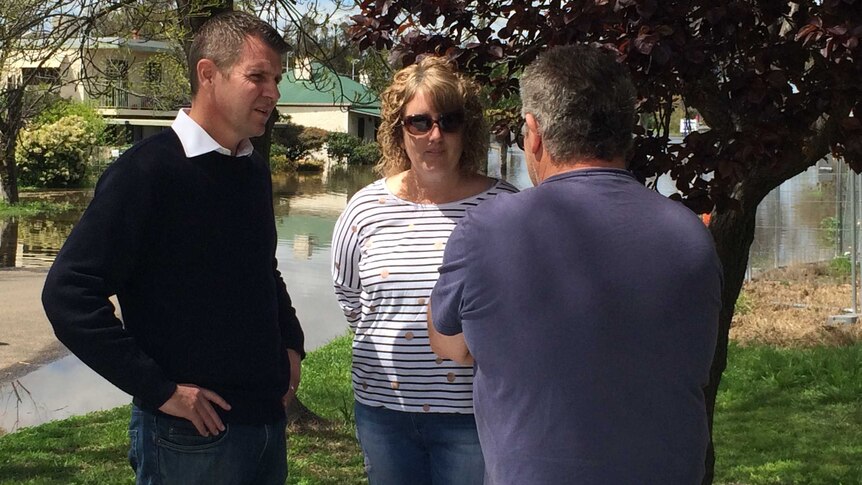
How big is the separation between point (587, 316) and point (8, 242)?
20.2 m

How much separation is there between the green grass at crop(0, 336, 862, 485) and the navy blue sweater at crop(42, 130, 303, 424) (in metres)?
3.44

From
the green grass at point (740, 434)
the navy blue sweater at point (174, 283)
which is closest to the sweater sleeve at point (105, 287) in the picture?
the navy blue sweater at point (174, 283)

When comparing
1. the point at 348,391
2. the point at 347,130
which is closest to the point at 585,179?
the point at 348,391

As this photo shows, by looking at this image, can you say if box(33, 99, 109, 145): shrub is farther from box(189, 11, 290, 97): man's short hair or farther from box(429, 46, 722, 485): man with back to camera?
box(429, 46, 722, 485): man with back to camera

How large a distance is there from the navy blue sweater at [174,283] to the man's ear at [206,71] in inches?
6.6

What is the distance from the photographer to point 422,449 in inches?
116

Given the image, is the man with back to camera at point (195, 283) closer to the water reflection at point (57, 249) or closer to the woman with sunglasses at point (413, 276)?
the woman with sunglasses at point (413, 276)

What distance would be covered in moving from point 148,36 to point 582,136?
5899 mm

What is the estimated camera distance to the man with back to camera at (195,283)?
2.39m

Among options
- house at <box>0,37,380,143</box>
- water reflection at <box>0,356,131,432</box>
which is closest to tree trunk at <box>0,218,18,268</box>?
house at <box>0,37,380,143</box>

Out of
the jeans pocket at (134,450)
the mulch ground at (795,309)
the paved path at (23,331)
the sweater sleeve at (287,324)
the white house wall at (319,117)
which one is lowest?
the paved path at (23,331)

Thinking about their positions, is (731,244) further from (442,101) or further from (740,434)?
(740,434)

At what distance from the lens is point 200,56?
8.71 feet

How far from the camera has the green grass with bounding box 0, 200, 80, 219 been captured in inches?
1009
